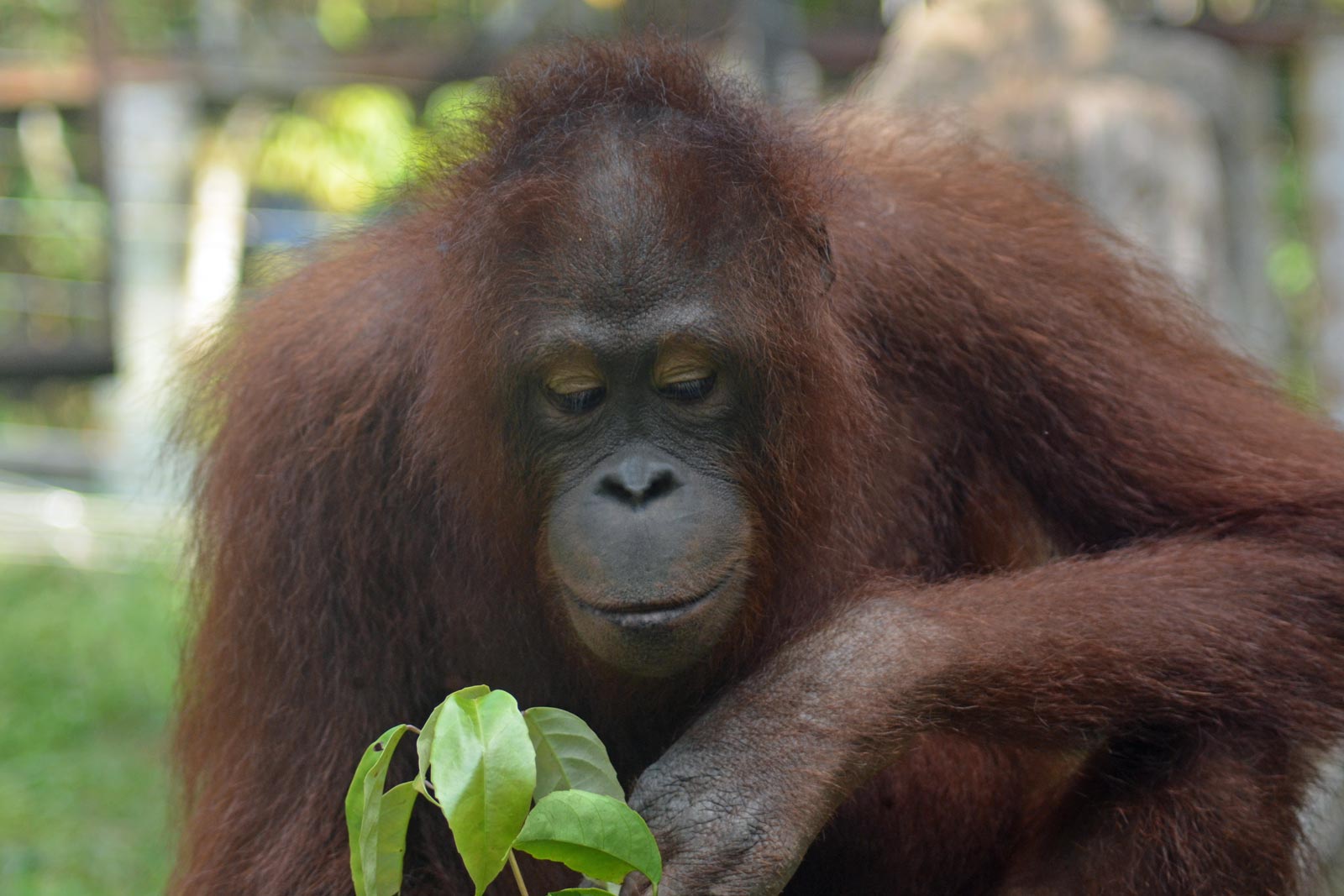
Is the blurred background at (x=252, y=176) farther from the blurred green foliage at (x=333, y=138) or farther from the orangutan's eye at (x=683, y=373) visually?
the orangutan's eye at (x=683, y=373)

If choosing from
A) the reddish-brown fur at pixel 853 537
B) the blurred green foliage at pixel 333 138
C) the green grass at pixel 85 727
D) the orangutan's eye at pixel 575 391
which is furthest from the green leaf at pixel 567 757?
the blurred green foliage at pixel 333 138

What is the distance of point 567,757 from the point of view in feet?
8.79

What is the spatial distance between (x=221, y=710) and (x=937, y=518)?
1.64 metres

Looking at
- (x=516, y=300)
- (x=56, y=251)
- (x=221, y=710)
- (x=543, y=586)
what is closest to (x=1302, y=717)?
(x=543, y=586)

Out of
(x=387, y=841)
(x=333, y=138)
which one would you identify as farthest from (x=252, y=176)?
(x=387, y=841)

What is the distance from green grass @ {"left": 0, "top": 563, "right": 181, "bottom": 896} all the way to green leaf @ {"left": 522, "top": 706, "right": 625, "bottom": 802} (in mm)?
1848

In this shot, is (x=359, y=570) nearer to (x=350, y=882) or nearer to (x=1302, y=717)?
(x=350, y=882)

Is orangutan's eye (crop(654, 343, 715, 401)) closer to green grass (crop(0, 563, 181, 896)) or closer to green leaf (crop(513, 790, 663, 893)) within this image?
green leaf (crop(513, 790, 663, 893))

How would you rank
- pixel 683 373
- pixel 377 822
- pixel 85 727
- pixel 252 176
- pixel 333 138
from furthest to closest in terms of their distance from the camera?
pixel 252 176 → pixel 333 138 → pixel 85 727 → pixel 683 373 → pixel 377 822

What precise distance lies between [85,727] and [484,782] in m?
4.58

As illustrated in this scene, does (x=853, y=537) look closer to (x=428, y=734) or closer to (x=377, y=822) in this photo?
(x=428, y=734)

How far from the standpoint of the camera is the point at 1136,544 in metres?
3.38

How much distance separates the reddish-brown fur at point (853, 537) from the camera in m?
2.94

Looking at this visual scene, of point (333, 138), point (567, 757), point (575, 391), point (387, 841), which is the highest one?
point (575, 391)
